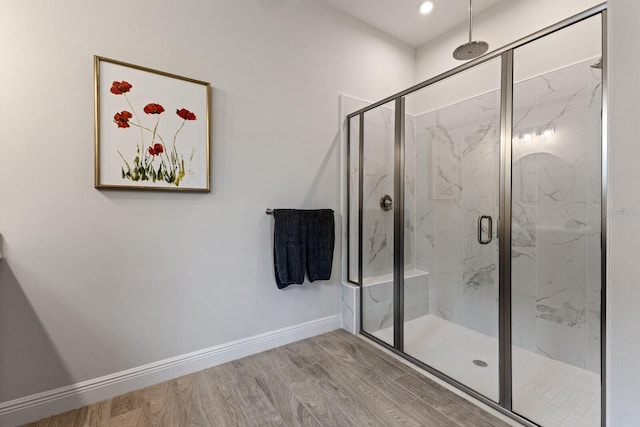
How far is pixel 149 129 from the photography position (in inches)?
65.1

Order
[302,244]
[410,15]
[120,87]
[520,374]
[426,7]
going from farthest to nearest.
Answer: [410,15] < [426,7] < [302,244] < [520,374] < [120,87]

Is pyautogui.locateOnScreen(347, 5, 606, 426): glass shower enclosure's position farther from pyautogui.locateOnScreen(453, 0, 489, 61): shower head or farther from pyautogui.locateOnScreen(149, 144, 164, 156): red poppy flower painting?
pyautogui.locateOnScreen(149, 144, 164, 156): red poppy flower painting

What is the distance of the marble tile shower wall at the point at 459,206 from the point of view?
2.24 meters

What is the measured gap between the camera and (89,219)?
5.01ft

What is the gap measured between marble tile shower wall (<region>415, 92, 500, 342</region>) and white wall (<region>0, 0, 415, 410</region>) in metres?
0.83

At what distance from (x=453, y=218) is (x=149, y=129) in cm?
233

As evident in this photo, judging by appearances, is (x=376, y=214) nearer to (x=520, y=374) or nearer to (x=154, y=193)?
(x=520, y=374)

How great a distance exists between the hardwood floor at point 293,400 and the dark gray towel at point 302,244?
58 centimetres

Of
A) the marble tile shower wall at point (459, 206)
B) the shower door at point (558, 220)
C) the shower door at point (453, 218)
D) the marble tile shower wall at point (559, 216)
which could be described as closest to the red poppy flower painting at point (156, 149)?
the shower door at point (453, 218)

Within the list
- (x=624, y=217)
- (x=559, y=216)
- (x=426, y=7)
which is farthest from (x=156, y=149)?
(x=559, y=216)

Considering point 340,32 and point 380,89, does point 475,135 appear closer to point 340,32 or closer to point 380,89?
point 380,89

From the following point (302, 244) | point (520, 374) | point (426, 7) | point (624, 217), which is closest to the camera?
point (624, 217)

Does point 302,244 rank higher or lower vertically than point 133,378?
higher

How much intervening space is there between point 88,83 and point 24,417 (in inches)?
66.0
